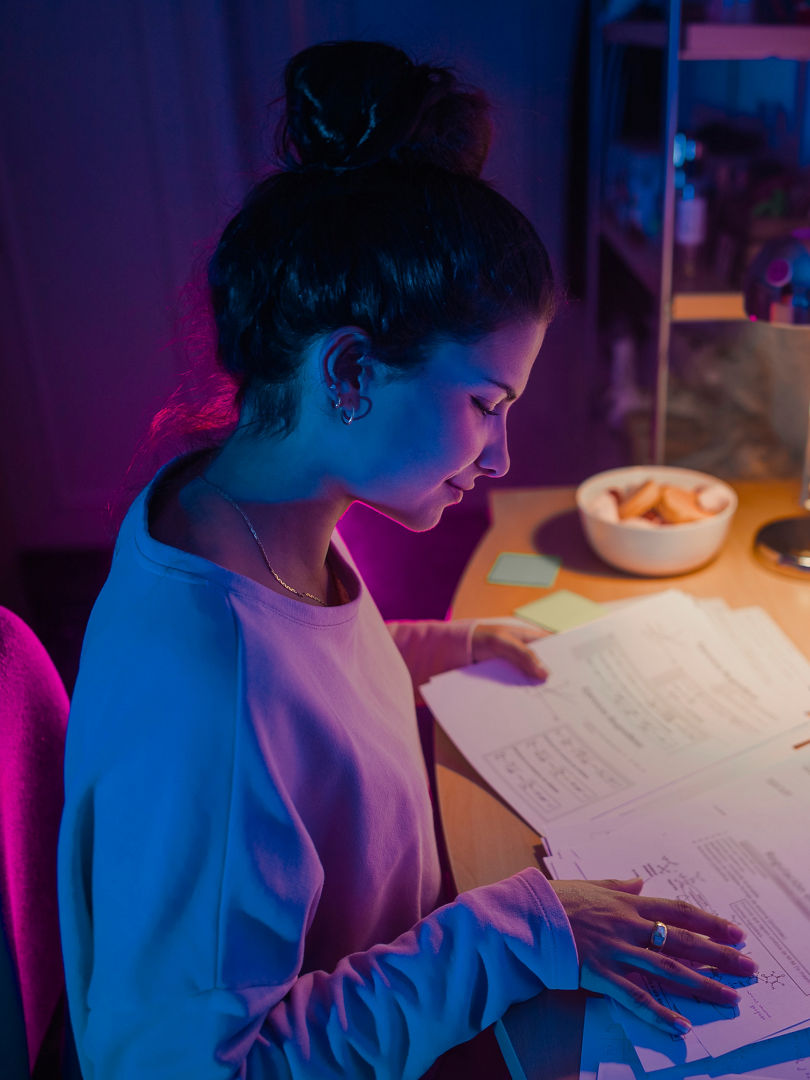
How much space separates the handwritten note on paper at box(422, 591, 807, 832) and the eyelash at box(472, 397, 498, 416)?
1.16 feet

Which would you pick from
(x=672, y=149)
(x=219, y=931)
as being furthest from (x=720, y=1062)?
(x=672, y=149)

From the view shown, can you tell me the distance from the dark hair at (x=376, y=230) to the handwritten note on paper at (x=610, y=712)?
408mm

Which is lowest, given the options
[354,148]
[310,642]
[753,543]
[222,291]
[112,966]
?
[753,543]

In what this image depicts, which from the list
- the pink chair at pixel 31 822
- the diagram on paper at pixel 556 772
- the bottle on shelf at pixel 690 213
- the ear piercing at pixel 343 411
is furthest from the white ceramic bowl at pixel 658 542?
the bottle on shelf at pixel 690 213

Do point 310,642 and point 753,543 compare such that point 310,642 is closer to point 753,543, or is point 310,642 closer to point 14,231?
point 753,543

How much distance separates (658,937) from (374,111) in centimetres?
68

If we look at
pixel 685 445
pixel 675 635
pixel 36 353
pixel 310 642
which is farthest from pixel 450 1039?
pixel 36 353

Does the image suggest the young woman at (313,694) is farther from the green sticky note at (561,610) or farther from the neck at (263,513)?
the green sticky note at (561,610)

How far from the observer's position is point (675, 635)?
1.11 metres

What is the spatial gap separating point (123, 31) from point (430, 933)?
2639mm

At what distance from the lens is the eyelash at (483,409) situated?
783 mm

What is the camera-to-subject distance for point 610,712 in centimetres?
99

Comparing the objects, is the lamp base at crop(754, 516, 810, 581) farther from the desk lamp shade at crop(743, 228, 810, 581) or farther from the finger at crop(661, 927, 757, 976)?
the finger at crop(661, 927, 757, 976)

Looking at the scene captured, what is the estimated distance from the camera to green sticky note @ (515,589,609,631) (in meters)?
1.17
